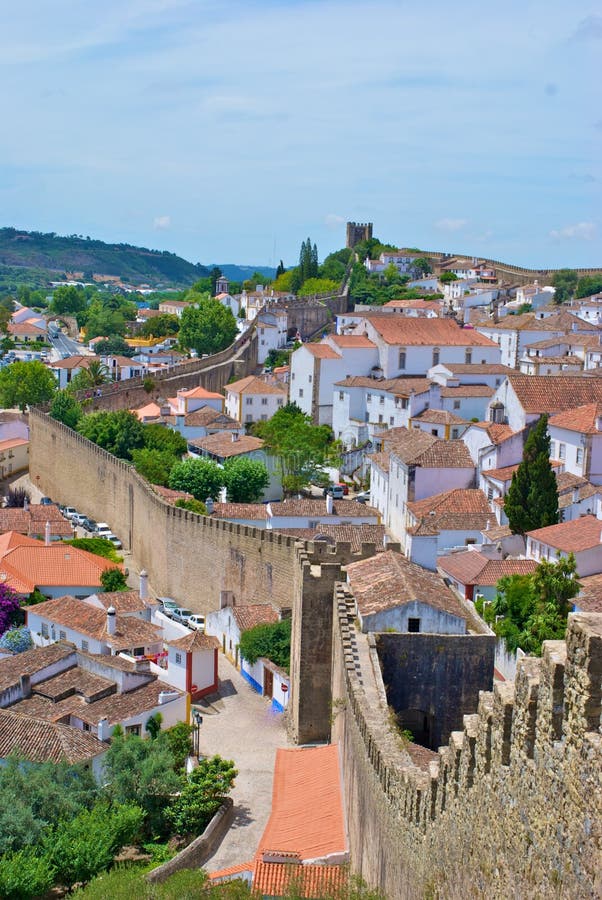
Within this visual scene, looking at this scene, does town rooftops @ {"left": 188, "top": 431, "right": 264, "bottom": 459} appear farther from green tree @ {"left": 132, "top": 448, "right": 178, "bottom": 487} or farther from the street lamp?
the street lamp

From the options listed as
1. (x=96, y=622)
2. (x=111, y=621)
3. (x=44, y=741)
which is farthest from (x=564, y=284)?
(x=44, y=741)

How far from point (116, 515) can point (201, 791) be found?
59.8 feet

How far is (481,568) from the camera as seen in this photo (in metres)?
22.8

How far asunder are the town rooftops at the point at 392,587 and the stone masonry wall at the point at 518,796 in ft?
19.9

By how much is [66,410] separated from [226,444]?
328 inches

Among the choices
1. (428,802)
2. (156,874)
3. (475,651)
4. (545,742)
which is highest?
(545,742)

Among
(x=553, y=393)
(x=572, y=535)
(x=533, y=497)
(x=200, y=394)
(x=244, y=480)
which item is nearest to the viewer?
(x=572, y=535)


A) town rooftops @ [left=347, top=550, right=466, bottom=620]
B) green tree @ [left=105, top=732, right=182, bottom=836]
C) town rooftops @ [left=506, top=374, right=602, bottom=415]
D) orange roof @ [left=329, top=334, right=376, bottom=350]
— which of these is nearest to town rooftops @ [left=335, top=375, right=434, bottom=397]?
orange roof @ [left=329, top=334, right=376, bottom=350]

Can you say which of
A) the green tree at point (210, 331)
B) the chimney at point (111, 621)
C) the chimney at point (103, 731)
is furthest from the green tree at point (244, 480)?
the green tree at point (210, 331)

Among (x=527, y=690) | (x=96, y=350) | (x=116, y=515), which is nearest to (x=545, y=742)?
(x=527, y=690)

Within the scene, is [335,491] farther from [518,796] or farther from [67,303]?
[67,303]

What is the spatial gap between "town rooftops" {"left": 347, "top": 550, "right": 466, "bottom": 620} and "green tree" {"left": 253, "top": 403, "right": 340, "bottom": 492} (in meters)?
16.8

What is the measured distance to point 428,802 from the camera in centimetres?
800

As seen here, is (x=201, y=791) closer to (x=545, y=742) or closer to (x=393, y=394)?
(x=545, y=742)
